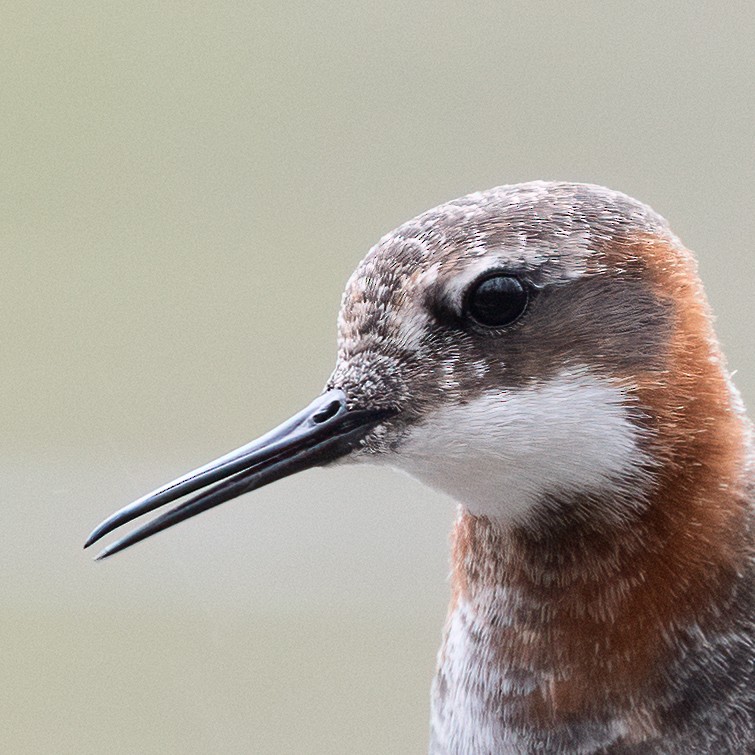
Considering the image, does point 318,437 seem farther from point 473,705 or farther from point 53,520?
point 53,520

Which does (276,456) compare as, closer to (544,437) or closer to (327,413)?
(327,413)

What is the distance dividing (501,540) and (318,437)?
0.61ft

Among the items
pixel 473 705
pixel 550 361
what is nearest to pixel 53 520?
pixel 473 705

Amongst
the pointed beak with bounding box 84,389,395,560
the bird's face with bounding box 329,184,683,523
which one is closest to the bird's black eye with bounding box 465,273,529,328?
the bird's face with bounding box 329,184,683,523

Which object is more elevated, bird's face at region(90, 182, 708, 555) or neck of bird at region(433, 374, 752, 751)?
bird's face at region(90, 182, 708, 555)

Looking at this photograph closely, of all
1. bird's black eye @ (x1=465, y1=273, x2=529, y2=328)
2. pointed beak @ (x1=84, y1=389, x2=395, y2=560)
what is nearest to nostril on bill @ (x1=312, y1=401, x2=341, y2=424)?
pointed beak @ (x1=84, y1=389, x2=395, y2=560)

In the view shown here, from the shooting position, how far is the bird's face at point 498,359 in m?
0.95

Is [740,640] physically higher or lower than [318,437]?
lower

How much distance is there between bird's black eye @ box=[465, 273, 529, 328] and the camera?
3.12 ft

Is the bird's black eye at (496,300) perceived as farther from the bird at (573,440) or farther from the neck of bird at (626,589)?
the neck of bird at (626,589)

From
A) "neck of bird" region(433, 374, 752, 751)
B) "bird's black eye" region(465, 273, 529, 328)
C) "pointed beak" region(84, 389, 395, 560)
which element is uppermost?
"bird's black eye" region(465, 273, 529, 328)

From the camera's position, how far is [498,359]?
966mm

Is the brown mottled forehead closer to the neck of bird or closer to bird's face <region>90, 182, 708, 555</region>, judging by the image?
bird's face <region>90, 182, 708, 555</region>

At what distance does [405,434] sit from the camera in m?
0.99
